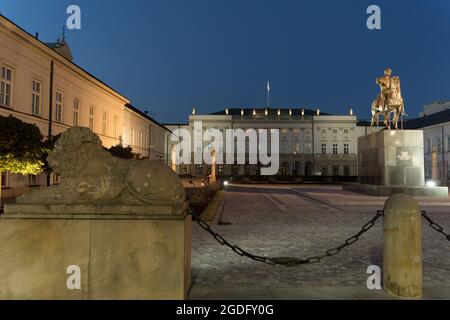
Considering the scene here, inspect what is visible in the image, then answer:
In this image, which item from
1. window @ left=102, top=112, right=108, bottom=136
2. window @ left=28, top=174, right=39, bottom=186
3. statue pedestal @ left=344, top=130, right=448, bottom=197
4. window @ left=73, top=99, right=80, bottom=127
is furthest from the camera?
window @ left=102, top=112, right=108, bottom=136

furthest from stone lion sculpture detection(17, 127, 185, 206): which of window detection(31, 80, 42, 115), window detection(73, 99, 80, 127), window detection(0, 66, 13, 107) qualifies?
window detection(73, 99, 80, 127)

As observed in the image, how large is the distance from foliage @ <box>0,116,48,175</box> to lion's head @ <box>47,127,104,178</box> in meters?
9.78

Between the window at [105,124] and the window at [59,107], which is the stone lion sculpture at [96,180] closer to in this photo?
the window at [59,107]

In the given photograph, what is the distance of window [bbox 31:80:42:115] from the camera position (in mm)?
23184

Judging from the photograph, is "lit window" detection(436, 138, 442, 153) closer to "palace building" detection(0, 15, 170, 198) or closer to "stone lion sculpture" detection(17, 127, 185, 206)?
"palace building" detection(0, 15, 170, 198)

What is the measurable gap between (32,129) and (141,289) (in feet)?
37.4

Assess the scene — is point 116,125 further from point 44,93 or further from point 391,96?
point 391,96

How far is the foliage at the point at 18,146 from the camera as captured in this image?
12570 mm

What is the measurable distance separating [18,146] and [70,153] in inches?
393

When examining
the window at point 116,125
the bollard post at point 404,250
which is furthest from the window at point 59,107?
the bollard post at point 404,250

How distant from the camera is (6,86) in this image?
20.5 metres

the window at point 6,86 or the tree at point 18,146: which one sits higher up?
the window at point 6,86

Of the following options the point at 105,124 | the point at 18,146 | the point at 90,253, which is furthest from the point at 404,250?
the point at 105,124

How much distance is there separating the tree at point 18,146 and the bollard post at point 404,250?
12.5 meters
